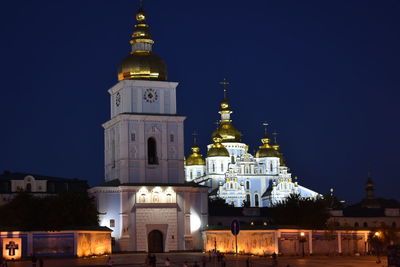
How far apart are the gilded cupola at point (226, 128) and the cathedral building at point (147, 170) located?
184 feet

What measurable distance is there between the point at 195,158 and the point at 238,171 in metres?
7.98

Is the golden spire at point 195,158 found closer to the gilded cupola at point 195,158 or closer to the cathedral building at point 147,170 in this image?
the gilded cupola at point 195,158

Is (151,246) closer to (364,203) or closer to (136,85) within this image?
(136,85)

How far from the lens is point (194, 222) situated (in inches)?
3346

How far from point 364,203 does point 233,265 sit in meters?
81.5

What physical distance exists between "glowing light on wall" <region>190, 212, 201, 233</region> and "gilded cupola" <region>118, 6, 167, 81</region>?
1340 cm

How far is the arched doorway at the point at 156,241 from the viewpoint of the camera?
8325 centimetres

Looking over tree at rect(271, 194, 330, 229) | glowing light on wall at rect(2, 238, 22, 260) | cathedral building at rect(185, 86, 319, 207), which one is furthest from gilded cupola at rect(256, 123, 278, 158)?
glowing light on wall at rect(2, 238, 22, 260)

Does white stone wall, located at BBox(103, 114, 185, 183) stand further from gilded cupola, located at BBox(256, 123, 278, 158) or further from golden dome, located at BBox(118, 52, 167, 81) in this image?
gilded cupola, located at BBox(256, 123, 278, 158)

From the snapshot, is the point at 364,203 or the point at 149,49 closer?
the point at 149,49

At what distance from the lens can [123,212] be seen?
269 feet

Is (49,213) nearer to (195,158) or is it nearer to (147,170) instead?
(147,170)

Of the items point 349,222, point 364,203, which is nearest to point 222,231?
point 349,222

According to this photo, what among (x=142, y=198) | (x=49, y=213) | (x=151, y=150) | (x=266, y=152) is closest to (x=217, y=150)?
(x=266, y=152)
